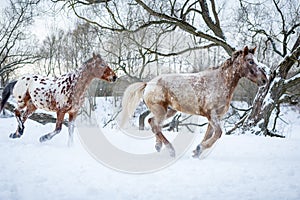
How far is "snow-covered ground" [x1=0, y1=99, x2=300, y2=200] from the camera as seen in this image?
2350mm

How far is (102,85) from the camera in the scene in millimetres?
14492

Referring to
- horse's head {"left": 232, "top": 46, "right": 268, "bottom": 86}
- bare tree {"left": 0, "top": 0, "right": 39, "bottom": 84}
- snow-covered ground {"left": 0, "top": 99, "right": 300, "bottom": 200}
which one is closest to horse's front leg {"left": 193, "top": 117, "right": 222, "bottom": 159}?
snow-covered ground {"left": 0, "top": 99, "right": 300, "bottom": 200}

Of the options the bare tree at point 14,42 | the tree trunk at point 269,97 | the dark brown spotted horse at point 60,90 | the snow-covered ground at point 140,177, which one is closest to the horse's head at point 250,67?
the snow-covered ground at point 140,177

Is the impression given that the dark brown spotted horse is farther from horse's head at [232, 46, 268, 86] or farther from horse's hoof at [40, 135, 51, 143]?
horse's head at [232, 46, 268, 86]

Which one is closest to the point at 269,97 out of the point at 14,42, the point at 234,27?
the point at 234,27

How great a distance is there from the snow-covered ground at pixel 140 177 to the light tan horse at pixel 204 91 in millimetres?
583

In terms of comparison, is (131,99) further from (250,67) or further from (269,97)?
(269,97)

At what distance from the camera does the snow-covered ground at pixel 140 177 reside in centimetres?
235

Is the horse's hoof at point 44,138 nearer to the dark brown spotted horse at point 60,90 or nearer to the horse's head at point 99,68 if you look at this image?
the dark brown spotted horse at point 60,90

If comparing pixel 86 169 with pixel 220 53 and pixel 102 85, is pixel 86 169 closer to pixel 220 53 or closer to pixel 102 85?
pixel 220 53

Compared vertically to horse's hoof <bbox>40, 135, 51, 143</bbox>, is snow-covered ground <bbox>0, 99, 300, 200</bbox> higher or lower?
lower

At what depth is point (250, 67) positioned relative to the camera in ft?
13.5

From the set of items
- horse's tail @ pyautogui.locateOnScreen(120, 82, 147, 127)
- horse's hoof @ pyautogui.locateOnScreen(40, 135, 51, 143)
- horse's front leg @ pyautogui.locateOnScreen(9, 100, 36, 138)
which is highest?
horse's tail @ pyautogui.locateOnScreen(120, 82, 147, 127)

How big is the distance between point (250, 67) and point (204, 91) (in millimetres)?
770
